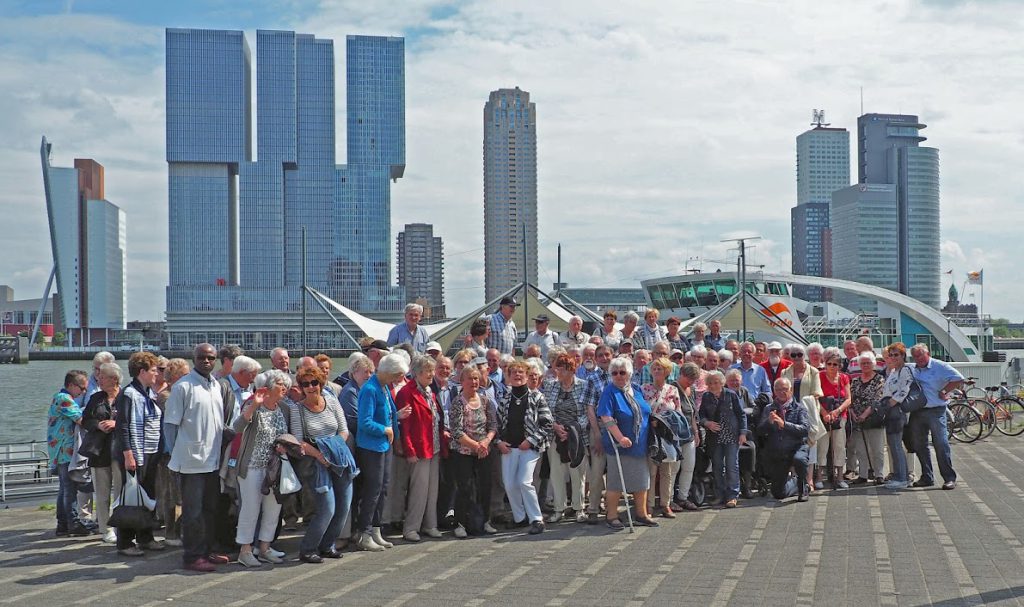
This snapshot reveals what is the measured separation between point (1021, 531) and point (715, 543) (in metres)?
2.43

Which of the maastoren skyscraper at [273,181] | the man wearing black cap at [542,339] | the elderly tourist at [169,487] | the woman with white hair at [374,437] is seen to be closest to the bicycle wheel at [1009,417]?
the man wearing black cap at [542,339]

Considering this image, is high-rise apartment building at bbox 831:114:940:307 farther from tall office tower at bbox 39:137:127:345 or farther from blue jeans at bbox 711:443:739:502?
blue jeans at bbox 711:443:739:502

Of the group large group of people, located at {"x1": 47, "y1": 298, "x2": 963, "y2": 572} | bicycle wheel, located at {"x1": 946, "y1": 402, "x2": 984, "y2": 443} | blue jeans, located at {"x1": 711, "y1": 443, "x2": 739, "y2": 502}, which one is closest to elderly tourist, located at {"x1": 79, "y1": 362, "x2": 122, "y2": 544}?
large group of people, located at {"x1": 47, "y1": 298, "x2": 963, "y2": 572}

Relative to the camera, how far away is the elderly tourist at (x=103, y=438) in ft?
23.7

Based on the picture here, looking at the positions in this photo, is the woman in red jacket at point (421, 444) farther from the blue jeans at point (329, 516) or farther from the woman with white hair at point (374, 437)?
the blue jeans at point (329, 516)

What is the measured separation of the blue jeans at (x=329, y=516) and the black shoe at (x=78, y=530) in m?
2.11

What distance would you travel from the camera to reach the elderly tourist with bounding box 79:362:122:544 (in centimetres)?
723

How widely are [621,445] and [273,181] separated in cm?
15006

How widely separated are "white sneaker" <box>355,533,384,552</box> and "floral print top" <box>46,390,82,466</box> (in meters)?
2.57

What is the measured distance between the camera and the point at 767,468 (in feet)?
30.6

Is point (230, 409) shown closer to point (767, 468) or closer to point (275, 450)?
point (275, 450)

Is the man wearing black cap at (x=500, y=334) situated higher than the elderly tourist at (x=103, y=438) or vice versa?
the man wearing black cap at (x=500, y=334)

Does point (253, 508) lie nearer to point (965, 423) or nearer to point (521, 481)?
point (521, 481)

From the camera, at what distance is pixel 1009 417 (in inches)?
571
